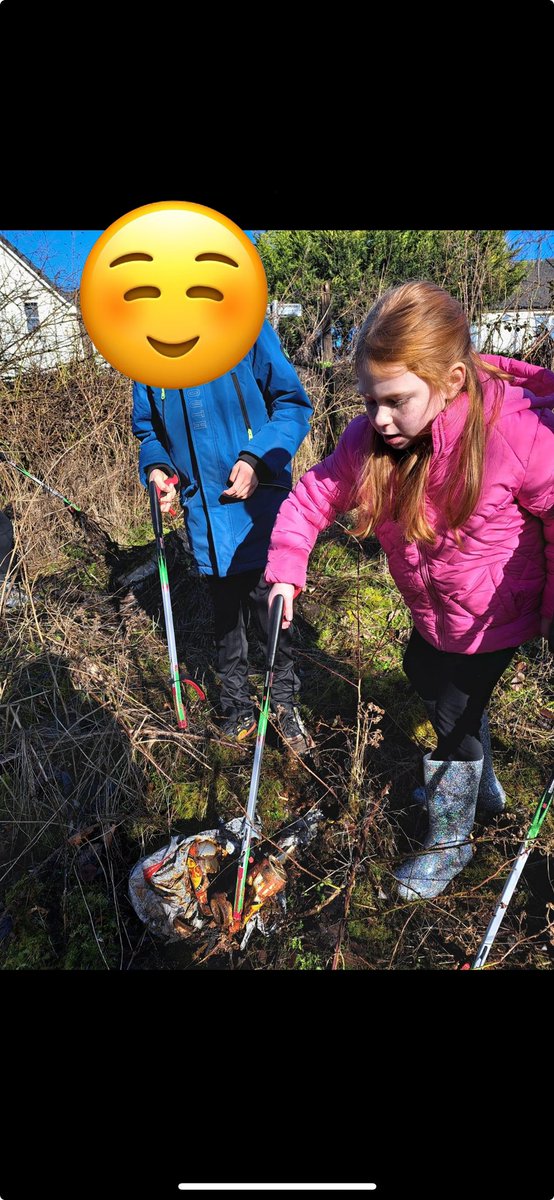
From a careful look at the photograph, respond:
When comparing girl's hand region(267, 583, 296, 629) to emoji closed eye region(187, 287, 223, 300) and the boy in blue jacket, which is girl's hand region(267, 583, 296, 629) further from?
emoji closed eye region(187, 287, 223, 300)

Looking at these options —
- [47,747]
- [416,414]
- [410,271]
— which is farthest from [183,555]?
[416,414]

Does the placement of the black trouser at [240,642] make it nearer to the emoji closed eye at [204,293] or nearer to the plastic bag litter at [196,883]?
the plastic bag litter at [196,883]

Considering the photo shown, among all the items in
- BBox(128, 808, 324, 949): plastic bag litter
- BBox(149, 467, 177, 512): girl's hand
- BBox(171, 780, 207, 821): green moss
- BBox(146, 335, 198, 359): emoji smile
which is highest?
BBox(146, 335, 198, 359): emoji smile

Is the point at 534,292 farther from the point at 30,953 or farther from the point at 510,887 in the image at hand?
the point at 30,953

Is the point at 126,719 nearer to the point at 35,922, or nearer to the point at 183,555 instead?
the point at 35,922

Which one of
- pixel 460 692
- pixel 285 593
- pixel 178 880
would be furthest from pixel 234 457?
pixel 178 880

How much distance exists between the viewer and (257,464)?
151 cm

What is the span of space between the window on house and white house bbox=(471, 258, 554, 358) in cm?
168

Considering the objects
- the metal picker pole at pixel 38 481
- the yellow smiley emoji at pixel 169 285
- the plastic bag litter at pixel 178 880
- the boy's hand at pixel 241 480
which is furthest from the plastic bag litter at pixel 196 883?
the metal picker pole at pixel 38 481

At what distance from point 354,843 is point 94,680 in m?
0.94

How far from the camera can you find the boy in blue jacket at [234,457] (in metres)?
1.48

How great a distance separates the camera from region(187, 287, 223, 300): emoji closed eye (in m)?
0.93

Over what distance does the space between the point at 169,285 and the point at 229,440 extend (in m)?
0.60

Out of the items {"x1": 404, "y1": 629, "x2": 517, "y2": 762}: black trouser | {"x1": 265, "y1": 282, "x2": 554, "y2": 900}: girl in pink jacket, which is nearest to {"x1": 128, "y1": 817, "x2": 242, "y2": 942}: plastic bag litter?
{"x1": 265, "y1": 282, "x2": 554, "y2": 900}: girl in pink jacket
